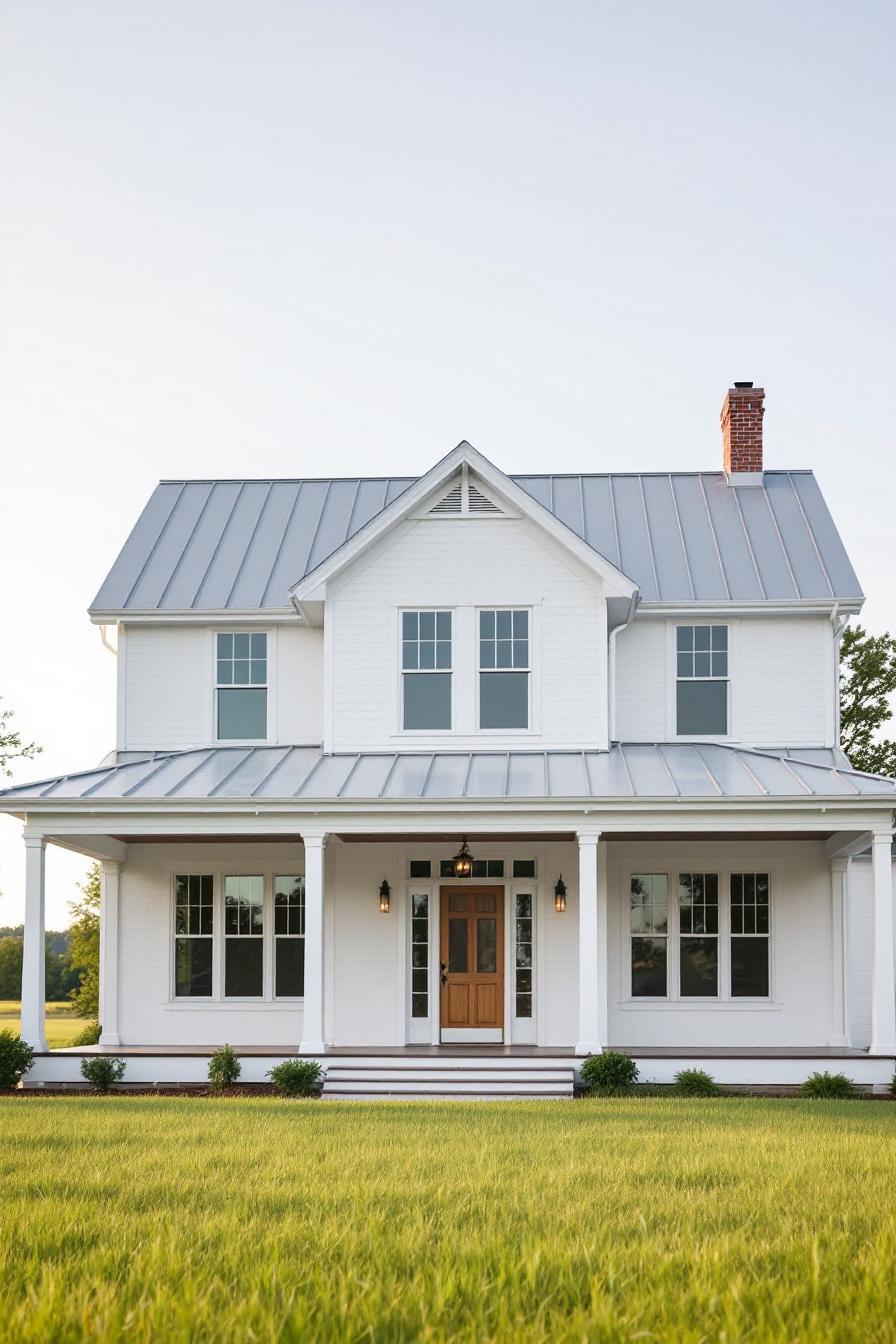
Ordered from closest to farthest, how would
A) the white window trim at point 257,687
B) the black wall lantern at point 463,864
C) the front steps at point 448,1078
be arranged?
the front steps at point 448,1078
the black wall lantern at point 463,864
the white window trim at point 257,687

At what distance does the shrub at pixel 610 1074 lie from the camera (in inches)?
686

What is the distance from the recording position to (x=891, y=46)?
17953mm

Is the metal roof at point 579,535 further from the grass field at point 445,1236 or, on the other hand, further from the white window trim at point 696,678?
the grass field at point 445,1236

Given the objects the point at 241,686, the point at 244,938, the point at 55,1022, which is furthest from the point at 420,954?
the point at 55,1022

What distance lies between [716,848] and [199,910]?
26.4 ft

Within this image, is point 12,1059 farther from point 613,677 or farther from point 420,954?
point 613,677

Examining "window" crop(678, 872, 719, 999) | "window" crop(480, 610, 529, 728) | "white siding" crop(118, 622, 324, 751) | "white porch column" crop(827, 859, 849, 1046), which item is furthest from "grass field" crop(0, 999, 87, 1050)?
"white porch column" crop(827, 859, 849, 1046)

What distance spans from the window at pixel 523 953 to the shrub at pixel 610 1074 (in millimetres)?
3219

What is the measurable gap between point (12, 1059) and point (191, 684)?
6695 mm

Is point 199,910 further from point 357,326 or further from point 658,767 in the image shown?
point 357,326

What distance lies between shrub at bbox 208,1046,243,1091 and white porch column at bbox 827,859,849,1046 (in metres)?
8.73

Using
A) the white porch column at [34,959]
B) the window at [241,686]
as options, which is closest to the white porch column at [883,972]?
the window at [241,686]

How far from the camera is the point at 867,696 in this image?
124 feet

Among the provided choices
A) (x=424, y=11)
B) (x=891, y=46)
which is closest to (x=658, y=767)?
(x=891, y=46)
